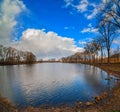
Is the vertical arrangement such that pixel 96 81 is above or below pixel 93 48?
below

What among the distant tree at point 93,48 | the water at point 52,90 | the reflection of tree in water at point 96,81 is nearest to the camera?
the water at point 52,90

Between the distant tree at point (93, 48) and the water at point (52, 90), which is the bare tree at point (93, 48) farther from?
the water at point (52, 90)

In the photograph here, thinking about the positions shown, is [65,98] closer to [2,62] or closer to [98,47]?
[98,47]

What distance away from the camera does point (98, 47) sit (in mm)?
80000

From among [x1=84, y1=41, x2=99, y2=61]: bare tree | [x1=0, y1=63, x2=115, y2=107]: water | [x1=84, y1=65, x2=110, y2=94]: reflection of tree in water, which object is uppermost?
[x1=84, y1=41, x2=99, y2=61]: bare tree

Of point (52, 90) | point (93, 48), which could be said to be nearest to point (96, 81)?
point (52, 90)

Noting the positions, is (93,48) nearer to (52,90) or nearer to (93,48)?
(93,48)

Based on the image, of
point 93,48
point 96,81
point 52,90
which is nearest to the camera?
point 52,90

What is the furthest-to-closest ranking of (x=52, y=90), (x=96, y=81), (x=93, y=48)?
(x=93, y=48)
(x=96, y=81)
(x=52, y=90)

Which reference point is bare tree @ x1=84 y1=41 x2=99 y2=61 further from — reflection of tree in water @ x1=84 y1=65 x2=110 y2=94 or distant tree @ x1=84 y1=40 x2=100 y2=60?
reflection of tree in water @ x1=84 y1=65 x2=110 y2=94

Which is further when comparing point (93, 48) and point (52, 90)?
point (93, 48)

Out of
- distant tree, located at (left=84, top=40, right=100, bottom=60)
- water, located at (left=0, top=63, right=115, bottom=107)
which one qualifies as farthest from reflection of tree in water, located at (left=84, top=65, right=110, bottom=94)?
distant tree, located at (left=84, top=40, right=100, bottom=60)

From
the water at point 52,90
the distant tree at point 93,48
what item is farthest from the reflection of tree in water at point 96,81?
the distant tree at point 93,48

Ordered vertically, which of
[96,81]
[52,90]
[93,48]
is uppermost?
[93,48]
